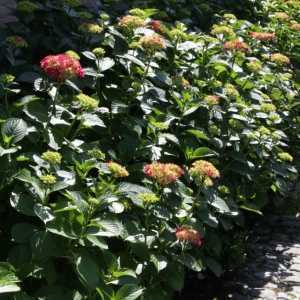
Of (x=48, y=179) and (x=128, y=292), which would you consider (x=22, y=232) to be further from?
(x=128, y=292)

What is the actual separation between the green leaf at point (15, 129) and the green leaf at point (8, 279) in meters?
0.54

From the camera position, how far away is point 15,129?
2.42 meters

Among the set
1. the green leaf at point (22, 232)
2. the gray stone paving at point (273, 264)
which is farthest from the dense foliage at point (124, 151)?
the gray stone paving at point (273, 264)

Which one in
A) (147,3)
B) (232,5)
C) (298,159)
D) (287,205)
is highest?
(147,3)

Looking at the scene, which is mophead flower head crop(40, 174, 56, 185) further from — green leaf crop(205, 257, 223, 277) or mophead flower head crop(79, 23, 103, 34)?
mophead flower head crop(79, 23, 103, 34)

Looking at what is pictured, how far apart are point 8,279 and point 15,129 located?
65 centimetres

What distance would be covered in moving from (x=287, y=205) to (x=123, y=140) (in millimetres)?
2200

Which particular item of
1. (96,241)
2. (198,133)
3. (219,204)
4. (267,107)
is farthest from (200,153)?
(96,241)

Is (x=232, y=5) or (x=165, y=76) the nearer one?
(x=165, y=76)

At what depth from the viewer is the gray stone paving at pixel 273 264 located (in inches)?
138

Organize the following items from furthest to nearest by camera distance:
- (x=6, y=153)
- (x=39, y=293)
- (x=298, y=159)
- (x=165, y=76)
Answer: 1. (x=298, y=159)
2. (x=165, y=76)
3. (x=6, y=153)
4. (x=39, y=293)

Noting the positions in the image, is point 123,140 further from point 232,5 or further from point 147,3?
point 232,5

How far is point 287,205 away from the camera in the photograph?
4.71m

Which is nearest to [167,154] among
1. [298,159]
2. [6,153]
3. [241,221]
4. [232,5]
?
[241,221]
